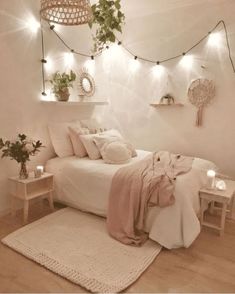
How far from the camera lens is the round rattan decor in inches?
78.4

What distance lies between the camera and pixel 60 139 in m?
3.39

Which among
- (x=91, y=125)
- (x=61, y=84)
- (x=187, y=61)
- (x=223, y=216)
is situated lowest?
(x=223, y=216)

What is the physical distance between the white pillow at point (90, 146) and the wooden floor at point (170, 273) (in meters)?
1.44

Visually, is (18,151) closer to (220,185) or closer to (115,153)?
(115,153)

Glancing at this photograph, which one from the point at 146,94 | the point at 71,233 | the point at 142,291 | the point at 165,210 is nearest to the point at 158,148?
the point at 146,94

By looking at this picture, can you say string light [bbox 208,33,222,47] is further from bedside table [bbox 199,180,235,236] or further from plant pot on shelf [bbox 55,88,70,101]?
plant pot on shelf [bbox 55,88,70,101]

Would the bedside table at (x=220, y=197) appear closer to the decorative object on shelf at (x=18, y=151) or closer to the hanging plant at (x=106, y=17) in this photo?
the decorative object on shelf at (x=18, y=151)

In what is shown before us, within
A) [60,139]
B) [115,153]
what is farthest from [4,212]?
[115,153]

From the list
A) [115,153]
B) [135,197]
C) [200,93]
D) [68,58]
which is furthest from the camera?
[68,58]

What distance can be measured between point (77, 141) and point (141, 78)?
5.03 feet

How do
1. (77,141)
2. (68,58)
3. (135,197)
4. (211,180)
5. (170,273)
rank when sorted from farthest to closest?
(68,58), (77,141), (211,180), (135,197), (170,273)

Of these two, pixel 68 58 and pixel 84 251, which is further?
pixel 68 58

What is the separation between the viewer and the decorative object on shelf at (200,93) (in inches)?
134

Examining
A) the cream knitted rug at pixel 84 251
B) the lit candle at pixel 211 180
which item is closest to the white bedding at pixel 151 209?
the lit candle at pixel 211 180
